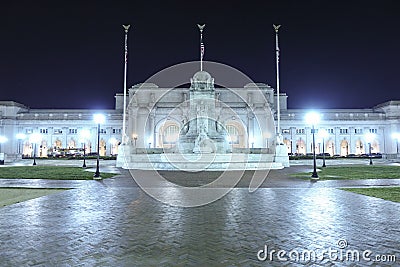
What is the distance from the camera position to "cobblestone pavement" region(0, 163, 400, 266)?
6445mm

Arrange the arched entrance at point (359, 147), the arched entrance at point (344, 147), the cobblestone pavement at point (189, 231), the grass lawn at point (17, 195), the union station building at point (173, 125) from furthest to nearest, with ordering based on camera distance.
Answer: the arched entrance at point (344, 147) → the arched entrance at point (359, 147) → the union station building at point (173, 125) → the grass lawn at point (17, 195) → the cobblestone pavement at point (189, 231)

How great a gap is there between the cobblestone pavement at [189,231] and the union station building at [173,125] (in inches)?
3527

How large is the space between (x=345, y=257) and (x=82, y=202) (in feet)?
34.1

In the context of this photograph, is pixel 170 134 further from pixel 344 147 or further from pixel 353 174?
pixel 353 174

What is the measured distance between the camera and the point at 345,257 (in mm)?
6473

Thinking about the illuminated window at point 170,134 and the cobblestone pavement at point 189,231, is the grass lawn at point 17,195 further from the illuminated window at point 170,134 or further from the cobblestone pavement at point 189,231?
the illuminated window at point 170,134

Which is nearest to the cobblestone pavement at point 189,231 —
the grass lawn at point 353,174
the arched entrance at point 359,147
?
the grass lawn at point 353,174

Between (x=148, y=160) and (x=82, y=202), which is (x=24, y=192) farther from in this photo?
(x=148, y=160)

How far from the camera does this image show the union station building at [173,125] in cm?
10269

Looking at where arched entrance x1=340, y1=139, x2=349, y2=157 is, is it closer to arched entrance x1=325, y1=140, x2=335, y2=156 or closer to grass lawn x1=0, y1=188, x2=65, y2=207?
arched entrance x1=325, y1=140, x2=335, y2=156

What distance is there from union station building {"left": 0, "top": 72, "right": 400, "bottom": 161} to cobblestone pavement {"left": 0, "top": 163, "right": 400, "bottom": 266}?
89596mm

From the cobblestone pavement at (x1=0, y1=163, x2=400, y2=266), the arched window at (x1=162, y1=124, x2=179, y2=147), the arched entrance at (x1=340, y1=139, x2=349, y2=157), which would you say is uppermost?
the arched window at (x1=162, y1=124, x2=179, y2=147)

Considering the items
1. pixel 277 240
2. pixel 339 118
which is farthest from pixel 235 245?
pixel 339 118

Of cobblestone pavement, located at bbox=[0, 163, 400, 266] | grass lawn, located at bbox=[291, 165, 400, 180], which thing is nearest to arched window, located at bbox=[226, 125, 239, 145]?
grass lawn, located at bbox=[291, 165, 400, 180]
